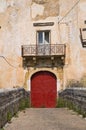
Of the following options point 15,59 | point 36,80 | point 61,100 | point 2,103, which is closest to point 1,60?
point 15,59

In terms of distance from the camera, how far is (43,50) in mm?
28125

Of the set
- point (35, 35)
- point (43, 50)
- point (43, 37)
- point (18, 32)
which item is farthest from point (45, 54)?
point (18, 32)

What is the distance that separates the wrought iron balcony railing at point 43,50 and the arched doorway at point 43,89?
5.30ft

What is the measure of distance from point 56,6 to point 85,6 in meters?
2.08

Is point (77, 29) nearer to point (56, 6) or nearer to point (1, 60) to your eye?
point (56, 6)

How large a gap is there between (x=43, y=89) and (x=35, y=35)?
3.97m

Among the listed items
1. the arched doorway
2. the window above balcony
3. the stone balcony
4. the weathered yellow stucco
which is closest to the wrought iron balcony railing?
the stone balcony

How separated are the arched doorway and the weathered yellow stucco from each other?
436 millimetres

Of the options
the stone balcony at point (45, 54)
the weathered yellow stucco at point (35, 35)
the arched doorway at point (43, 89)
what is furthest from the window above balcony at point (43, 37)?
the arched doorway at point (43, 89)

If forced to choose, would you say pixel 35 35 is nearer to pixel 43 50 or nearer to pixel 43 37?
pixel 43 37

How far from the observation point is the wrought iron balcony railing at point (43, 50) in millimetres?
27938

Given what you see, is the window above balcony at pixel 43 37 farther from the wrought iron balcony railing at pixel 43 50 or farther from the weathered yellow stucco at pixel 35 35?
the wrought iron balcony railing at pixel 43 50

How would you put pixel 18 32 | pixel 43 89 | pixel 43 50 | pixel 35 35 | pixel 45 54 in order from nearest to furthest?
pixel 45 54 < pixel 43 50 < pixel 35 35 < pixel 18 32 < pixel 43 89

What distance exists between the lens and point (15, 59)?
2867 cm
